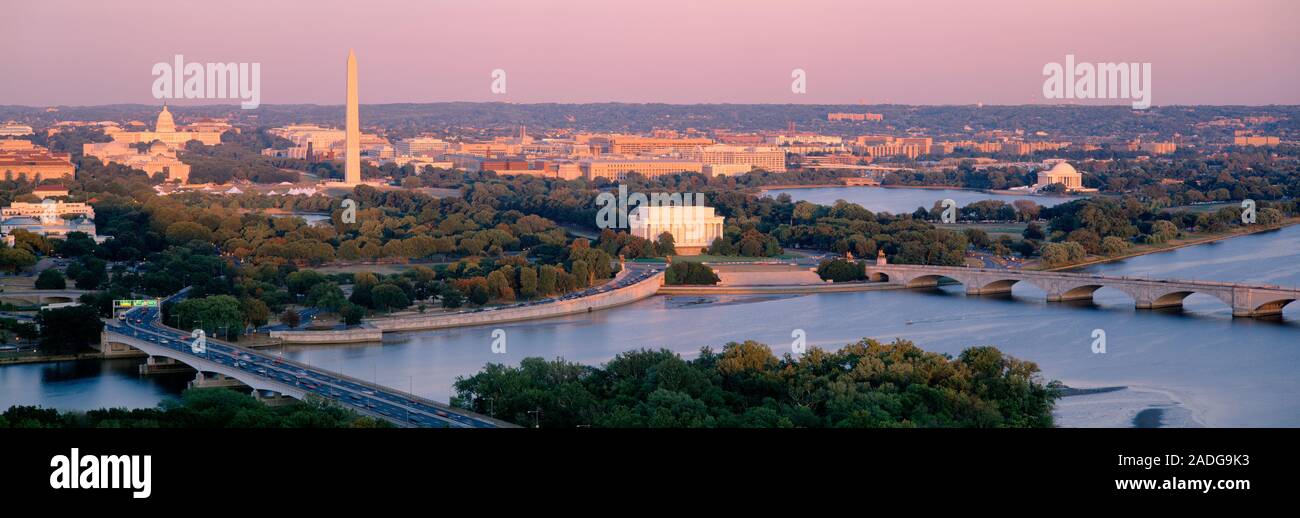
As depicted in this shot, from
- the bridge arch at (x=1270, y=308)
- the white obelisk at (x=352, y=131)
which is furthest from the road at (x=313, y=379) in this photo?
the white obelisk at (x=352, y=131)

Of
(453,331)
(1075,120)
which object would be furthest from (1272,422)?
(1075,120)

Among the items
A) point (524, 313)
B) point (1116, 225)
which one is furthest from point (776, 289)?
point (1116, 225)

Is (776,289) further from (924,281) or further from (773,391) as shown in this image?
(773,391)

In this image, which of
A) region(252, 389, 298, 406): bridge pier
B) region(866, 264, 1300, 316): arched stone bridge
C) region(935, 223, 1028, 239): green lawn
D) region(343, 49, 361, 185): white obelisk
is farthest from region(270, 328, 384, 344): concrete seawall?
region(343, 49, 361, 185): white obelisk

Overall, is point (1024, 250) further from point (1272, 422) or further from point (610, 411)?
point (610, 411)

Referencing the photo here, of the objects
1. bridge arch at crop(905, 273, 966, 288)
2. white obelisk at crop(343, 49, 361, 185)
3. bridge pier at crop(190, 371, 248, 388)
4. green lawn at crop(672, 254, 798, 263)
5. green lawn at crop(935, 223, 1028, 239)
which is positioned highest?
white obelisk at crop(343, 49, 361, 185)

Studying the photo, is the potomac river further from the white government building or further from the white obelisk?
the white obelisk

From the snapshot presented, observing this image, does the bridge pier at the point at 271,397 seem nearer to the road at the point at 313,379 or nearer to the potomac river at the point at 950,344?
the road at the point at 313,379
